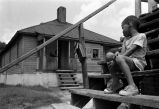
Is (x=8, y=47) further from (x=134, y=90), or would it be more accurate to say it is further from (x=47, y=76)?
(x=134, y=90)

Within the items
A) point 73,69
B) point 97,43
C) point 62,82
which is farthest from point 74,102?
point 97,43

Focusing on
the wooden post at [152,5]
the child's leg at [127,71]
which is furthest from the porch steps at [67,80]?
the child's leg at [127,71]

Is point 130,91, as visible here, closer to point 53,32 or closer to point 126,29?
point 126,29

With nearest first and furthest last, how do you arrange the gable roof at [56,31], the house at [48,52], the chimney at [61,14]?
the house at [48,52]
the gable roof at [56,31]
the chimney at [61,14]

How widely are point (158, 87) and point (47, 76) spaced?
11.3 m

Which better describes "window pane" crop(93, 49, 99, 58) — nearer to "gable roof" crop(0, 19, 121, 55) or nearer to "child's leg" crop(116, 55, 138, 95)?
"gable roof" crop(0, 19, 121, 55)

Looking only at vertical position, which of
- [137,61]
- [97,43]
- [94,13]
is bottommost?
[137,61]

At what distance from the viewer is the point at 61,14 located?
1808 cm

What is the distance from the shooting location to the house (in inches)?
534

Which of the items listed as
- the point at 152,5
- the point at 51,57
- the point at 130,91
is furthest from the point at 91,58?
the point at 130,91

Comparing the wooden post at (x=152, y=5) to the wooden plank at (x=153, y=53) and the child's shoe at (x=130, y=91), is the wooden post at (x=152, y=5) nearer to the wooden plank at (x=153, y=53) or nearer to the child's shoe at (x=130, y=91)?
the wooden plank at (x=153, y=53)

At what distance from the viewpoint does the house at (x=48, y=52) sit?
13555 millimetres

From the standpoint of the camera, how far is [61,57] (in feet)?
51.9

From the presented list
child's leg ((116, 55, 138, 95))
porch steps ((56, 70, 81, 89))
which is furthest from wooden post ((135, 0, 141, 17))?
porch steps ((56, 70, 81, 89))
